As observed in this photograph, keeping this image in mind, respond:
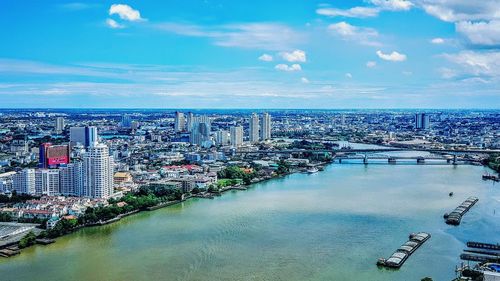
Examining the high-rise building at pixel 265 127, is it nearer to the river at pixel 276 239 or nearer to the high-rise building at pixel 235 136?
the high-rise building at pixel 235 136

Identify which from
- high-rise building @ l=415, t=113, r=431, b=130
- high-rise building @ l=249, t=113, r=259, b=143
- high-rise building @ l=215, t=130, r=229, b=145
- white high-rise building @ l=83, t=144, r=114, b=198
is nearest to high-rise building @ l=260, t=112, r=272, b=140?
high-rise building @ l=249, t=113, r=259, b=143

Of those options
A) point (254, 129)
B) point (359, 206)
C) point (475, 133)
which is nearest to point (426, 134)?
point (475, 133)

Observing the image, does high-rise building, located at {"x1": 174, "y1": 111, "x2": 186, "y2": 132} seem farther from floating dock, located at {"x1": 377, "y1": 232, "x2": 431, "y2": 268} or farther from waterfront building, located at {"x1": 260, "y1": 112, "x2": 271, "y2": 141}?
Answer: floating dock, located at {"x1": 377, "y1": 232, "x2": 431, "y2": 268}

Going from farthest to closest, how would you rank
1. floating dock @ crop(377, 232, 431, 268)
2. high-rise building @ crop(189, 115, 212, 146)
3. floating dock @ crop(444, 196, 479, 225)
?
high-rise building @ crop(189, 115, 212, 146)
floating dock @ crop(444, 196, 479, 225)
floating dock @ crop(377, 232, 431, 268)

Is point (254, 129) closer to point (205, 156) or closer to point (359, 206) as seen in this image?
point (205, 156)

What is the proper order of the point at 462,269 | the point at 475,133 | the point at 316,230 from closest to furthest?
the point at 462,269
the point at 316,230
the point at 475,133
